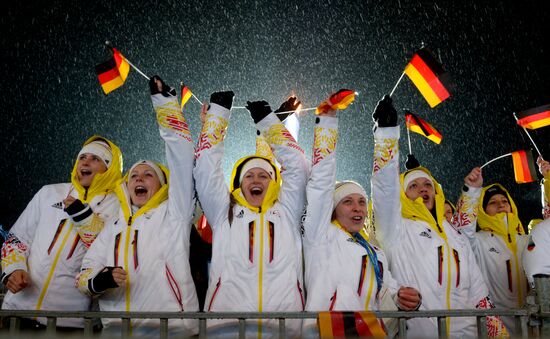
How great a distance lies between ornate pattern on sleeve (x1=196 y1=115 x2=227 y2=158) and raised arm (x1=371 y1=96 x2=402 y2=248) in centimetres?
122

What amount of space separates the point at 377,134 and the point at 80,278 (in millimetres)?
2442

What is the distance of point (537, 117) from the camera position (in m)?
6.59

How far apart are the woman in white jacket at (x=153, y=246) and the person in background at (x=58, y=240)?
0.23 m

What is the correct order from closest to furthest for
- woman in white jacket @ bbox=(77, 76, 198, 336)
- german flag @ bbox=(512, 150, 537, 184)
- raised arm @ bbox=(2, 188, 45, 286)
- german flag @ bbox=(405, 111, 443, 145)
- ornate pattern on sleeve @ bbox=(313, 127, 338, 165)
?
woman in white jacket @ bbox=(77, 76, 198, 336) → raised arm @ bbox=(2, 188, 45, 286) → ornate pattern on sleeve @ bbox=(313, 127, 338, 165) → german flag @ bbox=(405, 111, 443, 145) → german flag @ bbox=(512, 150, 537, 184)

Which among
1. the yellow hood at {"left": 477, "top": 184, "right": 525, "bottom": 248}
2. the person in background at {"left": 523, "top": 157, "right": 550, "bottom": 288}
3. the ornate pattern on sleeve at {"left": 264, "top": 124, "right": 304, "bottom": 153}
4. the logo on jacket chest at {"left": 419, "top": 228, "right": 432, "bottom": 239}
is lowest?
the person in background at {"left": 523, "top": 157, "right": 550, "bottom": 288}

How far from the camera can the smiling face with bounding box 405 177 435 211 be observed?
4.49 m

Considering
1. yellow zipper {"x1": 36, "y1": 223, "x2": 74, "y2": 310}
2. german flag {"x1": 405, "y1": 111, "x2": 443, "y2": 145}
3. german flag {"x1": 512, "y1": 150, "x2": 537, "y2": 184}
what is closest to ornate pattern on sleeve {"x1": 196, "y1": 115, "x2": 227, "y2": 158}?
yellow zipper {"x1": 36, "y1": 223, "x2": 74, "y2": 310}

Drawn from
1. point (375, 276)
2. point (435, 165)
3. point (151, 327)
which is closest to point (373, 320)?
point (375, 276)

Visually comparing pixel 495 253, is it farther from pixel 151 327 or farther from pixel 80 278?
pixel 80 278

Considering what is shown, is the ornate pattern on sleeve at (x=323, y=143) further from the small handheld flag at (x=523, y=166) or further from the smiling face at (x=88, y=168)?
the small handheld flag at (x=523, y=166)

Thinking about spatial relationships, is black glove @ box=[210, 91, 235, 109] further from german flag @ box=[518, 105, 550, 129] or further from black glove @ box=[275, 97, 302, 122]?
german flag @ box=[518, 105, 550, 129]

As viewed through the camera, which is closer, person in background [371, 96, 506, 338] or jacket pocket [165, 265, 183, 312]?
jacket pocket [165, 265, 183, 312]

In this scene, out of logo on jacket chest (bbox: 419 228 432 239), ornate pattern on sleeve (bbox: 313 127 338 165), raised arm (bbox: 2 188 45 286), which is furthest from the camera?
logo on jacket chest (bbox: 419 228 432 239)

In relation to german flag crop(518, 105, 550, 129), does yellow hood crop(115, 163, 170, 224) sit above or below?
below
